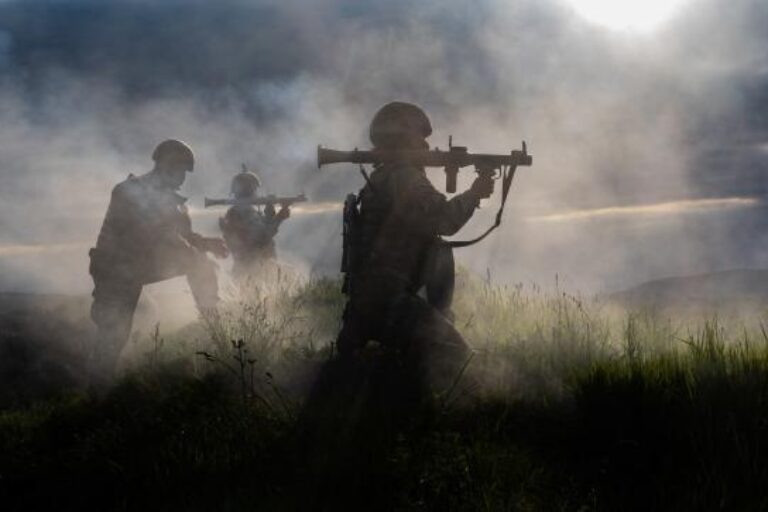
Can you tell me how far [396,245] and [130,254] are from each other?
3992 mm

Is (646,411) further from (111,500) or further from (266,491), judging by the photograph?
(111,500)

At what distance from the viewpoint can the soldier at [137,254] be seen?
9094 mm

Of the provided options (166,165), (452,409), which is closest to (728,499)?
(452,409)

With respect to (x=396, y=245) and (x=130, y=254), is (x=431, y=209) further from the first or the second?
(x=130, y=254)

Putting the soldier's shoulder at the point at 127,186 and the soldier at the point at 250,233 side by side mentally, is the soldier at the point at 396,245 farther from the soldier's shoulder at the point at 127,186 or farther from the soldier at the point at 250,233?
the soldier at the point at 250,233

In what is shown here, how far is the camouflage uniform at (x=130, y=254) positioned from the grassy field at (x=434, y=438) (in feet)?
7.03

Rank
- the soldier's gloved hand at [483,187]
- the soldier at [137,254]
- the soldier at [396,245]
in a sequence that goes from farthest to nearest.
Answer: the soldier at [137,254]
the soldier's gloved hand at [483,187]
the soldier at [396,245]

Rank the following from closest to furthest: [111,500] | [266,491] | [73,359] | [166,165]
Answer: [266,491], [111,500], [166,165], [73,359]

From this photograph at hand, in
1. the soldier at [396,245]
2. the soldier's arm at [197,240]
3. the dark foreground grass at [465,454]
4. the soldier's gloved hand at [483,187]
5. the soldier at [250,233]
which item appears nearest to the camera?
the dark foreground grass at [465,454]

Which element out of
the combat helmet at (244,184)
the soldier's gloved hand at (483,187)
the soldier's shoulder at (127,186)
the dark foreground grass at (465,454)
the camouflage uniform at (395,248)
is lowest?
the dark foreground grass at (465,454)

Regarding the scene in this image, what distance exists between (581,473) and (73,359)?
10.1m

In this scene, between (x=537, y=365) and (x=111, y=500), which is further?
(x=537, y=365)

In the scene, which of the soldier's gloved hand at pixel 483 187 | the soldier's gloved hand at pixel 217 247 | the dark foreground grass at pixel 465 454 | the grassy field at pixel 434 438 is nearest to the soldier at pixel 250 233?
the soldier's gloved hand at pixel 217 247

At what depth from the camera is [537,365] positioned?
21.0 ft
